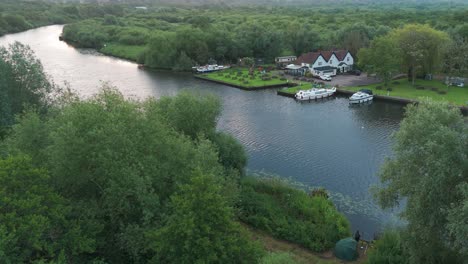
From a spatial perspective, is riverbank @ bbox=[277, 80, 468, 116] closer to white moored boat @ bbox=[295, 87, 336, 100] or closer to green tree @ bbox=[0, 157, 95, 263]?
white moored boat @ bbox=[295, 87, 336, 100]

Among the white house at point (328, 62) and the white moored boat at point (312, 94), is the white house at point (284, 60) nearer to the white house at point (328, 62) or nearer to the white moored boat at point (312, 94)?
the white house at point (328, 62)

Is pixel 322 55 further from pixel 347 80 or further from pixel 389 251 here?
pixel 389 251

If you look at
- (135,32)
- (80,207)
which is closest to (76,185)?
(80,207)

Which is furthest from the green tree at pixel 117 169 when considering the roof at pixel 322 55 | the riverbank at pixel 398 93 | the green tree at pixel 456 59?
the roof at pixel 322 55

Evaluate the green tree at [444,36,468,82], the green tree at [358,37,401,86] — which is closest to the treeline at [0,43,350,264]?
the green tree at [358,37,401,86]

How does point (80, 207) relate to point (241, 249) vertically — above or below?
above

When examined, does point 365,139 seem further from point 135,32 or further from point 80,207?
point 135,32
